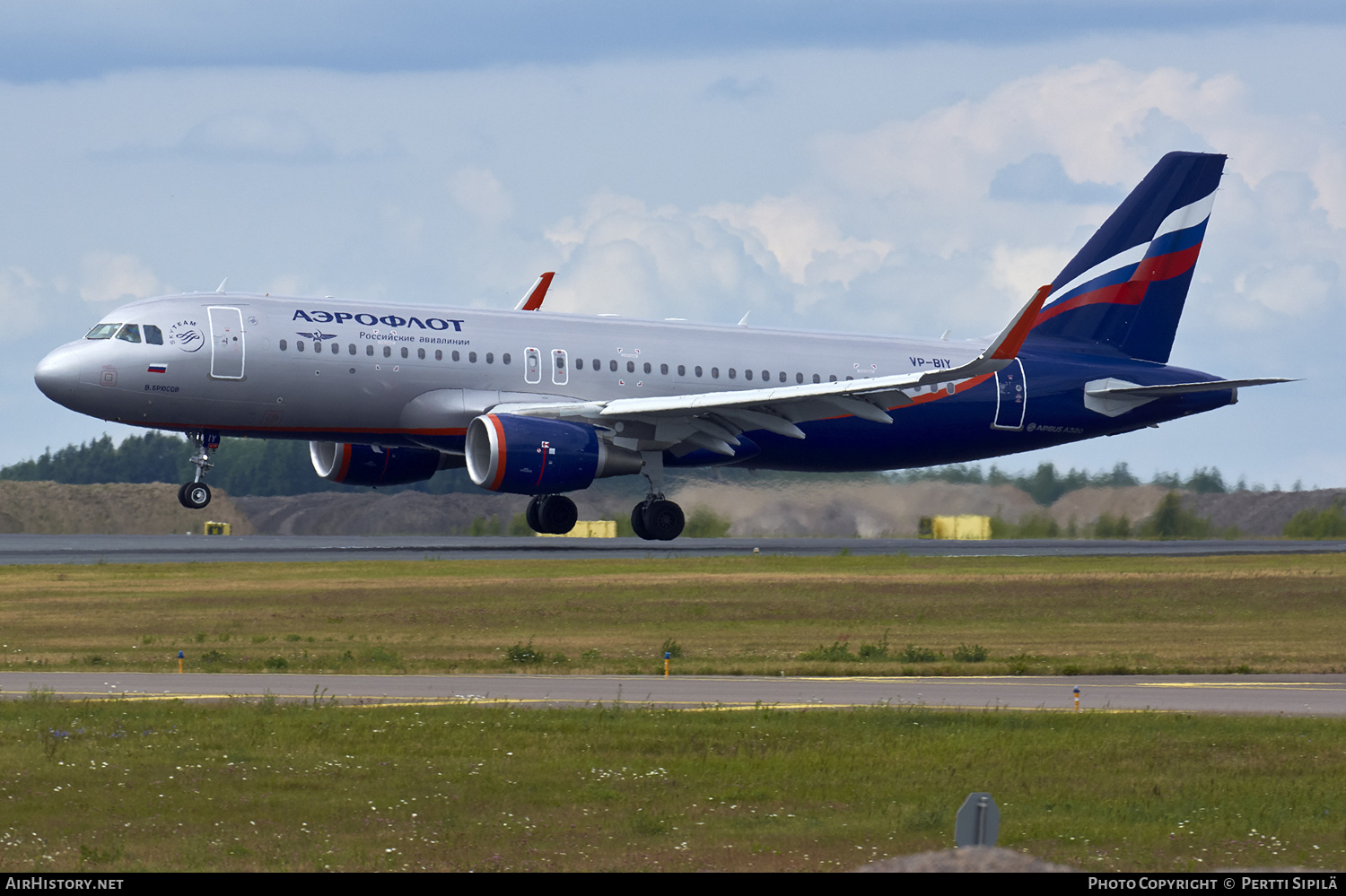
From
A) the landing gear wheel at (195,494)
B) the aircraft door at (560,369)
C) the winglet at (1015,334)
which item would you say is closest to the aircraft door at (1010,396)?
the winglet at (1015,334)

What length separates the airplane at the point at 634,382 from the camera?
37.6 meters

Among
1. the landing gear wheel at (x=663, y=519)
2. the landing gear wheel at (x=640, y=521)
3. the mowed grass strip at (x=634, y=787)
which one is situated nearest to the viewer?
the mowed grass strip at (x=634, y=787)

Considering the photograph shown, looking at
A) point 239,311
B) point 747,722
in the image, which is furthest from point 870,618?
point 239,311

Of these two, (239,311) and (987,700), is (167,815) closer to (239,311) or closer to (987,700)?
(987,700)

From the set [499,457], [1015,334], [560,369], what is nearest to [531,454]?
[499,457]

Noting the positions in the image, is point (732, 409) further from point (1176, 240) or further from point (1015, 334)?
point (1176, 240)

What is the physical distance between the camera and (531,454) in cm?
3766

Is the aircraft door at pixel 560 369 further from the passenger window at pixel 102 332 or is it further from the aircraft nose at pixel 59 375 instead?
the aircraft nose at pixel 59 375

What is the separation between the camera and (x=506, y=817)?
38.9 feet

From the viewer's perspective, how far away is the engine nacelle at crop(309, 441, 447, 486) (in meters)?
43.5

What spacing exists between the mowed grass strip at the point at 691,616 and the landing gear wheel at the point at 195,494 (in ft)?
7.03

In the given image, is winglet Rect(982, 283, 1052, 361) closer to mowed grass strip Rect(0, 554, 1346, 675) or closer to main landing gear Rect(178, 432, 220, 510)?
mowed grass strip Rect(0, 554, 1346, 675)

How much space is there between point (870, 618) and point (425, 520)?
3196 centimetres

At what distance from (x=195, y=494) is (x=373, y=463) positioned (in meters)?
6.43
